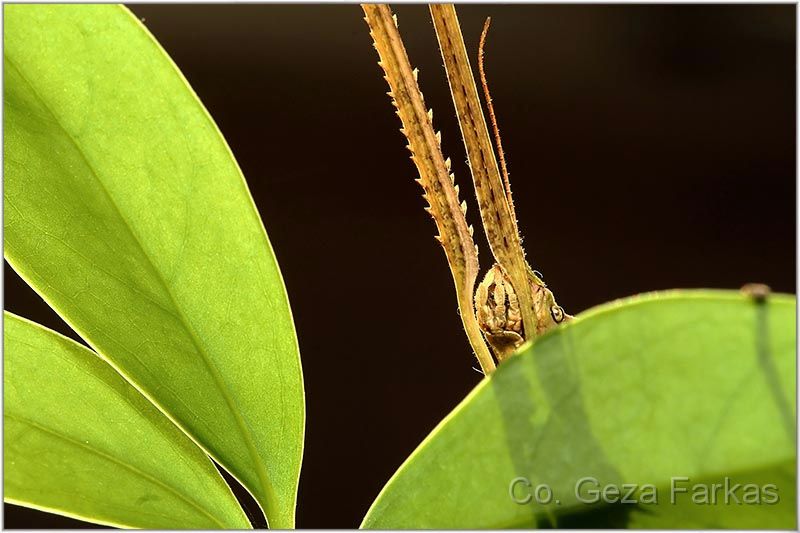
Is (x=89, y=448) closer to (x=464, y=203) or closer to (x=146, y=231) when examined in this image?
(x=146, y=231)

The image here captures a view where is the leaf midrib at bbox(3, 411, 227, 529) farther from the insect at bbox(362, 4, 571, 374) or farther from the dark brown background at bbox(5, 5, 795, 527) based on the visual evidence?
the insect at bbox(362, 4, 571, 374)

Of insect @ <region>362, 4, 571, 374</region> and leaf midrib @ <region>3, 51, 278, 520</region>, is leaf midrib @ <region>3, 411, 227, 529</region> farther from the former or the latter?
insect @ <region>362, 4, 571, 374</region>

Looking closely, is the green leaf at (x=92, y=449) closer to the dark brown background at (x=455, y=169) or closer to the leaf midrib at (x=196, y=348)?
the leaf midrib at (x=196, y=348)

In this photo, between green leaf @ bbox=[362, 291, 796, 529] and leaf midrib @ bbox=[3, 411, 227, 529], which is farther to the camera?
leaf midrib @ bbox=[3, 411, 227, 529]

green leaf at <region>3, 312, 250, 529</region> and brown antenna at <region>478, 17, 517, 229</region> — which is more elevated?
brown antenna at <region>478, 17, 517, 229</region>

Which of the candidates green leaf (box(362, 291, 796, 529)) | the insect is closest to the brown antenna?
the insect
